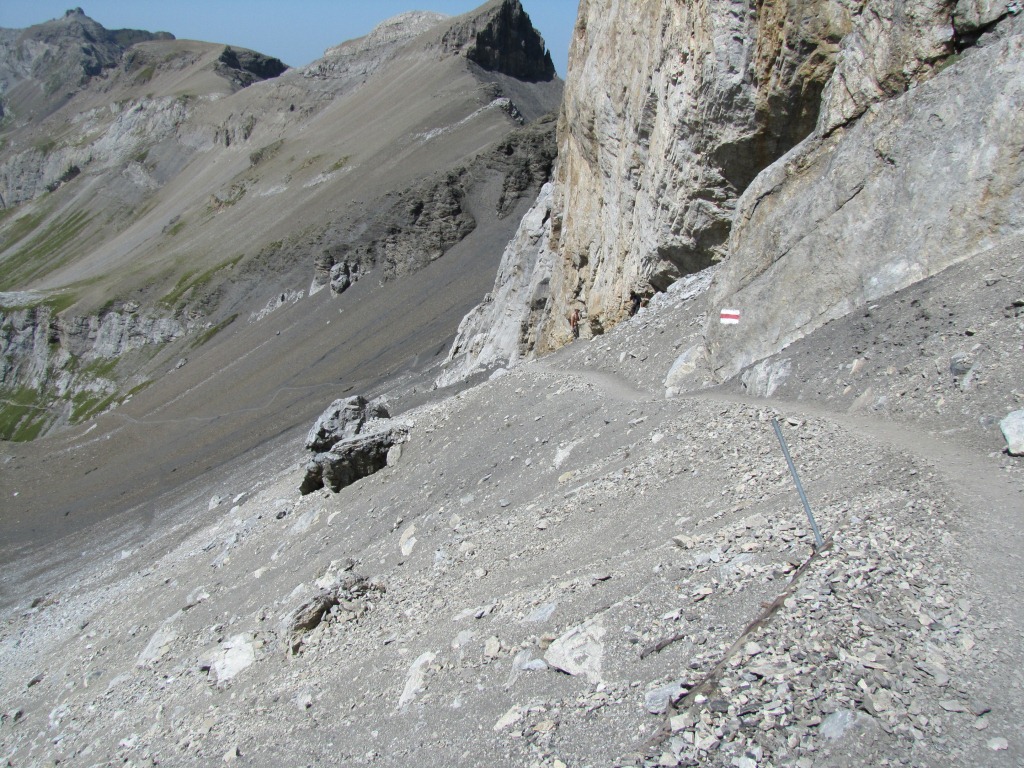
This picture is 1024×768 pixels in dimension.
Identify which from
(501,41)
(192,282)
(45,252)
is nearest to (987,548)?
(192,282)

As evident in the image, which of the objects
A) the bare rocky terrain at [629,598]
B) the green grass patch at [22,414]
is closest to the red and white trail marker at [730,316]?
the bare rocky terrain at [629,598]

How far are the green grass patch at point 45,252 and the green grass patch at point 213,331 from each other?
70.0 metres

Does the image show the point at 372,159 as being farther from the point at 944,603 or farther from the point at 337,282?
the point at 944,603

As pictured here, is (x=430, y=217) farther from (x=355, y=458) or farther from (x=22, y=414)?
(x=22, y=414)

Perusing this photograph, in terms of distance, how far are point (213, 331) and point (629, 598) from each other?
73.7 metres

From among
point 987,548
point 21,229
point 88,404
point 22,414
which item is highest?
point 21,229

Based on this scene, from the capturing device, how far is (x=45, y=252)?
13525 centimetres

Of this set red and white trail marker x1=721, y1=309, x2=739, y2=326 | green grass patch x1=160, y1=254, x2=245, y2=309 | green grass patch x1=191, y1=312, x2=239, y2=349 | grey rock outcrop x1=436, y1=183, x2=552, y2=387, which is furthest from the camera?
green grass patch x1=160, y1=254, x2=245, y2=309

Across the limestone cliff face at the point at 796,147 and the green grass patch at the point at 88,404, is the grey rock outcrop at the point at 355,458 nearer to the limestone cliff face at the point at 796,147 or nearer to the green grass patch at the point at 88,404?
the limestone cliff face at the point at 796,147

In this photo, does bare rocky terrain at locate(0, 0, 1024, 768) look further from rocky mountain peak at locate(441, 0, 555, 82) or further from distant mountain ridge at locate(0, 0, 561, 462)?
rocky mountain peak at locate(441, 0, 555, 82)

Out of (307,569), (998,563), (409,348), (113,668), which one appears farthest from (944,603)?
(409,348)

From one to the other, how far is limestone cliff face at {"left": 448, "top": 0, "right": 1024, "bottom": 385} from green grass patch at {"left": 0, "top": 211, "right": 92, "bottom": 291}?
131 meters

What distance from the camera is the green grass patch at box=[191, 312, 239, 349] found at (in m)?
74.4

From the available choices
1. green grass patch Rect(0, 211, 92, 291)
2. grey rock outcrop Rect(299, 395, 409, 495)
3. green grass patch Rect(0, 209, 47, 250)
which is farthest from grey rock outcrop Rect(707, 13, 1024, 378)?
green grass patch Rect(0, 209, 47, 250)
